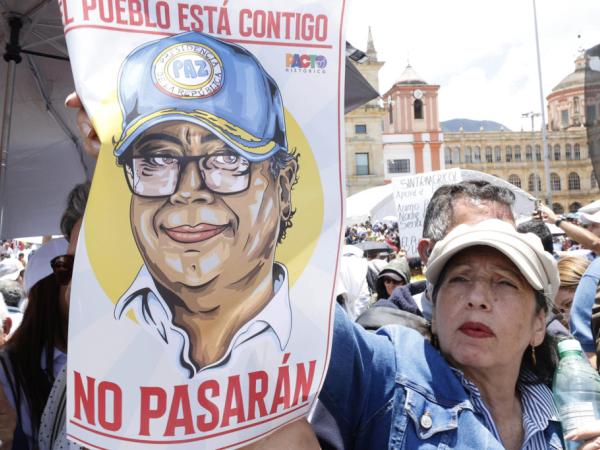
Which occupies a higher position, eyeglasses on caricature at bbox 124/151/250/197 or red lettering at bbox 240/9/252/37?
red lettering at bbox 240/9/252/37

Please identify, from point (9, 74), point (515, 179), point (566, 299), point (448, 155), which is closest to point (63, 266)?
point (9, 74)

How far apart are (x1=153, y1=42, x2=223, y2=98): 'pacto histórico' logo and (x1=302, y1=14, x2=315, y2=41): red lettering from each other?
16cm

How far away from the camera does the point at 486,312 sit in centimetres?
136

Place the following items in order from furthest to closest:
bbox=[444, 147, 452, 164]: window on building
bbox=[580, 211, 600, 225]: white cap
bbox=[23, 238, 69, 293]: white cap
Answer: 1. bbox=[444, 147, 452, 164]: window on building
2. bbox=[580, 211, 600, 225]: white cap
3. bbox=[23, 238, 69, 293]: white cap

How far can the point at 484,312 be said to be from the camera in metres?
1.36

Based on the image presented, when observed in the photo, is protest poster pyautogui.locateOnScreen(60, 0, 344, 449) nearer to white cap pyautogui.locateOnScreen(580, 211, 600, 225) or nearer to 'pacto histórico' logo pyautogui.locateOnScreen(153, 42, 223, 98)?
'pacto histórico' logo pyautogui.locateOnScreen(153, 42, 223, 98)

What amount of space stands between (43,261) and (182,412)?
3.77 ft

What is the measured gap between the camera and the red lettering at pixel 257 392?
909 mm

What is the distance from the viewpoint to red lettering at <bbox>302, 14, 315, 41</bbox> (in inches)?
39.4

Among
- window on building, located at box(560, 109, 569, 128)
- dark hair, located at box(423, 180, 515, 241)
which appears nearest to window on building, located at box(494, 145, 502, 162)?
window on building, located at box(560, 109, 569, 128)

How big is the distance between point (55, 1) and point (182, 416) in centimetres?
174

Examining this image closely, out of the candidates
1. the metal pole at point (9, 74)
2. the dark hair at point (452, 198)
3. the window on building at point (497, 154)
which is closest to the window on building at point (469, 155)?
the window on building at point (497, 154)

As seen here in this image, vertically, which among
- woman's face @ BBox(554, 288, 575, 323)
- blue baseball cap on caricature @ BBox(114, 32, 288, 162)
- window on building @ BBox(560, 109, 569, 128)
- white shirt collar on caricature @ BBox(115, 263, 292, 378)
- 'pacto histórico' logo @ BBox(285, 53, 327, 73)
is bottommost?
woman's face @ BBox(554, 288, 575, 323)

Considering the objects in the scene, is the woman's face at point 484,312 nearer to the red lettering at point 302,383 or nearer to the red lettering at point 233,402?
the red lettering at point 302,383
